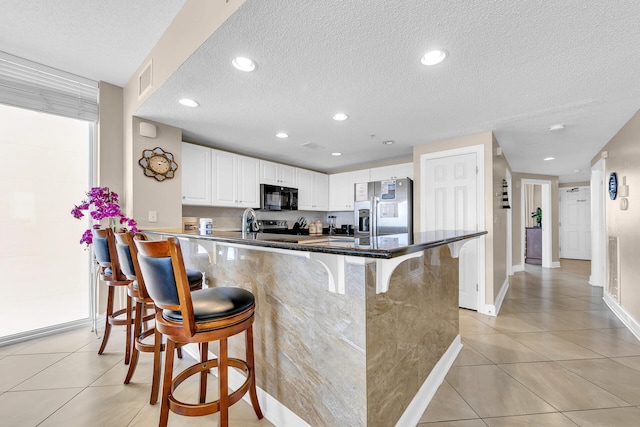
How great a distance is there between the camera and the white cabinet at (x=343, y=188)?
5254 mm

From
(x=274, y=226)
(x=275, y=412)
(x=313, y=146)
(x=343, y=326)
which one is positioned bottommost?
(x=275, y=412)

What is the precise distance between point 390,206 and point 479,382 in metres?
2.51

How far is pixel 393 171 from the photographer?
473cm

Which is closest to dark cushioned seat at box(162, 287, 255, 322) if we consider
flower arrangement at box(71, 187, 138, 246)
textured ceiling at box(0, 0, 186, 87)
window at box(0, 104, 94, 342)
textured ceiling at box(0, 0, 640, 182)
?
textured ceiling at box(0, 0, 640, 182)

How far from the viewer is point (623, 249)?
306 centimetres

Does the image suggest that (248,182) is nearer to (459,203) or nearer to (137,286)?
(137,286)

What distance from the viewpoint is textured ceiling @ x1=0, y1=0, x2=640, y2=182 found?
1.40 metres

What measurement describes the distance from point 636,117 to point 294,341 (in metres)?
3.89

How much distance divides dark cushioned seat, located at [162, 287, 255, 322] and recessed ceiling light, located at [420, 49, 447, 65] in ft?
5.97

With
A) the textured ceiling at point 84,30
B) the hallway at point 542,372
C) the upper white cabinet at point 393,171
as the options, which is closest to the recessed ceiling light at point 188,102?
the textured ceiling at point 84,30

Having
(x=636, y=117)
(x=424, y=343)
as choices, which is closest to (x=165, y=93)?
(x=424, y=343)

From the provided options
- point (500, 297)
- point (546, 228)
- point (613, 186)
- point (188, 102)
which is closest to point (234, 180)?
point (188, 102)

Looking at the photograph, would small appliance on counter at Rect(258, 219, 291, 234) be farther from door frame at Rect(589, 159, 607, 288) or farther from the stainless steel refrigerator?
door frame at Rect(589, 159, 607, 288)

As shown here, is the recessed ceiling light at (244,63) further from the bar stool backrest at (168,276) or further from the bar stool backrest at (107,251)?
the bar stool backrest at (107,251)
